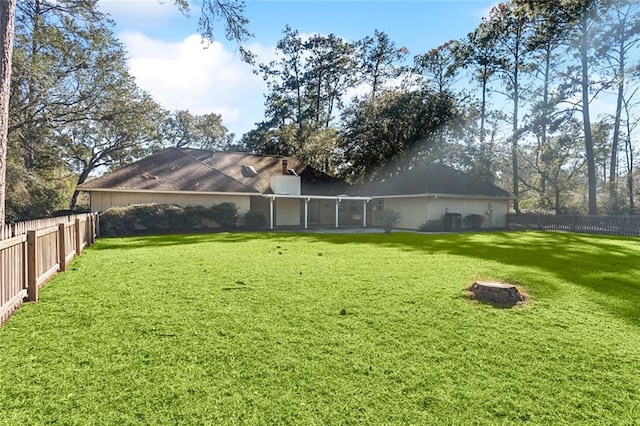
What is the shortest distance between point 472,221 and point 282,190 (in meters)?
12.4

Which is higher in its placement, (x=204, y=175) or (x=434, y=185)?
(x=204, y=175)

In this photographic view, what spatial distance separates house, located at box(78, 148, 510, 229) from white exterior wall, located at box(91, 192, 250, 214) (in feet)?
0.14

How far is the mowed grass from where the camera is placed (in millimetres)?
2652

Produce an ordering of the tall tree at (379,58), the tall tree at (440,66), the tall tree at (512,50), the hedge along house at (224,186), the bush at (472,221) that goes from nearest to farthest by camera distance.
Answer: the hedge along house at (224,186) < the bush at (472,221) < the tall tree at (512,50) < the tall tree at (440,66) < the tall tree at (379,58)

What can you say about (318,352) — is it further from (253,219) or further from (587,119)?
(587,119)

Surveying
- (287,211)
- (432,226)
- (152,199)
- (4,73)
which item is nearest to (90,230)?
(152,199)

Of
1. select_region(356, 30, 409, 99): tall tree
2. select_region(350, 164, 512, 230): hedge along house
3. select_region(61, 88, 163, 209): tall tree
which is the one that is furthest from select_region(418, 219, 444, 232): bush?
select_region(61, 88, 163, 209): tall tree

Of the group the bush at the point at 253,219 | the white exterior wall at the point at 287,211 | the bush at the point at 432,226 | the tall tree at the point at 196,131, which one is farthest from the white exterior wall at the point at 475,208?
the tall tree at the point at 196,131

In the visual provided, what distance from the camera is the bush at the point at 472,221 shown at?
23719mm

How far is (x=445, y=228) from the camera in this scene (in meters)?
22.7

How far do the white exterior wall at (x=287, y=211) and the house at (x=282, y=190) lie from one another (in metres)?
0.02

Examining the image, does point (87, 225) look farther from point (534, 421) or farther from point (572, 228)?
point (572, 228)

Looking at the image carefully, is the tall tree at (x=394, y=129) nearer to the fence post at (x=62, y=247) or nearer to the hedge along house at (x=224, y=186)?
the hedge along house at (x=224, y=186)

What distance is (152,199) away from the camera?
18.8m
